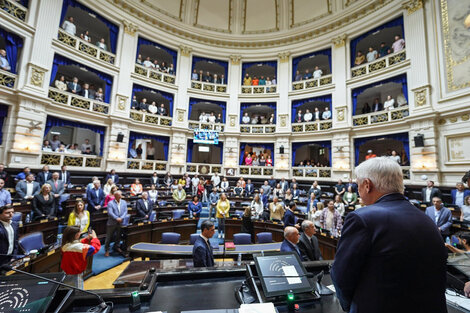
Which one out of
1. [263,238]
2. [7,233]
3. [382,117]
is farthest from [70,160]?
[382,117]

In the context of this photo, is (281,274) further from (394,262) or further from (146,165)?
(146,165)

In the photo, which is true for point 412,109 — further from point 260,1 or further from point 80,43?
point 80,43

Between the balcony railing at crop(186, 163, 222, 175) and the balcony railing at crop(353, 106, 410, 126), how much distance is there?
29.5 feet

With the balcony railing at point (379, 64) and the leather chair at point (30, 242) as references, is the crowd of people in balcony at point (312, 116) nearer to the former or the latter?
the balcony railing at point (379, 64)

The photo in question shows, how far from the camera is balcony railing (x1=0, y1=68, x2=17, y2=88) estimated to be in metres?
8.13

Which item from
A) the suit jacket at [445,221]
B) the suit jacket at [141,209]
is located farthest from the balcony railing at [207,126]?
the suit jacket at [445,221]

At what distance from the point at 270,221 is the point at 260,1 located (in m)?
16.1

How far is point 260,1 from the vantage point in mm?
15562

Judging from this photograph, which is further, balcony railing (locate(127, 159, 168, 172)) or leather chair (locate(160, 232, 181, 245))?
balcony railing (locate(127, 159, 168, 172))

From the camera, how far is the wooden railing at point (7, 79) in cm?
813

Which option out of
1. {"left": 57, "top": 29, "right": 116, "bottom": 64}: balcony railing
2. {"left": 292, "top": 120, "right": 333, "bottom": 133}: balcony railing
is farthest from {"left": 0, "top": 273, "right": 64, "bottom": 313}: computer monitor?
{"left": 292, "top": 120, "right": 333, "bottom": 133}: balcony railing

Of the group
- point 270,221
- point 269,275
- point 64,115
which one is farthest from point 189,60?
point 269,275

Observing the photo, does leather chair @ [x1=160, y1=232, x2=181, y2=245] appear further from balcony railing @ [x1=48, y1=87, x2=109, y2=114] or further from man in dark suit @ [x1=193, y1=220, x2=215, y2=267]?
balcony railing @ [x1=48, y1=87, x2=109, y2=114]

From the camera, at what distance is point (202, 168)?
14359 mm
